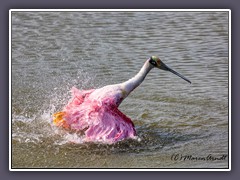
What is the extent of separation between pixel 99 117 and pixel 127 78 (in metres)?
1.71

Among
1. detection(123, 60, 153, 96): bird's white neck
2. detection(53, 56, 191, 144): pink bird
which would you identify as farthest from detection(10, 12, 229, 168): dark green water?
detection(123, 60, 153, 96): bird's white neck

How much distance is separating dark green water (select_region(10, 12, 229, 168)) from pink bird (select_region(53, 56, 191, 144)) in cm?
11

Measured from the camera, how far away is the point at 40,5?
24.3ft

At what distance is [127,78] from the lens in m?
9.69

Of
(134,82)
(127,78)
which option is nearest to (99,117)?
(134,82)

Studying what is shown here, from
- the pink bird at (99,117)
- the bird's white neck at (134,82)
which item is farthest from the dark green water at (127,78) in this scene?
the bird's white neck at (134,82)

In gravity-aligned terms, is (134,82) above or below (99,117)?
above

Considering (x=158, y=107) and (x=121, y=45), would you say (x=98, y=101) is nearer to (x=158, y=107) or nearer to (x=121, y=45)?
(x=158, y=107)

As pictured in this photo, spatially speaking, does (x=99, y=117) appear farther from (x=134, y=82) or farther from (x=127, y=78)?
(x=127, y=78)

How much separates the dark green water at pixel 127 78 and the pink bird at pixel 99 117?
4.5 inches

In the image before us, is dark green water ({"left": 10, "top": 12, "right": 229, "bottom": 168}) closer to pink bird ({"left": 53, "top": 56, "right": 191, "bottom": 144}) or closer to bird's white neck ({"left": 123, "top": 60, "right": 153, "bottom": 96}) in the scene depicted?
pink bird ({"left": 53, "top": 56, "right": 191, "bottom": 144})

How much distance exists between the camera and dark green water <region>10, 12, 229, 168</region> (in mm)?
7969

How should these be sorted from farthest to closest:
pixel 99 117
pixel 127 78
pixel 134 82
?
pixel 127 78, pixel 134 82, pixel 99 117

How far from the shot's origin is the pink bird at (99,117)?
805cm
